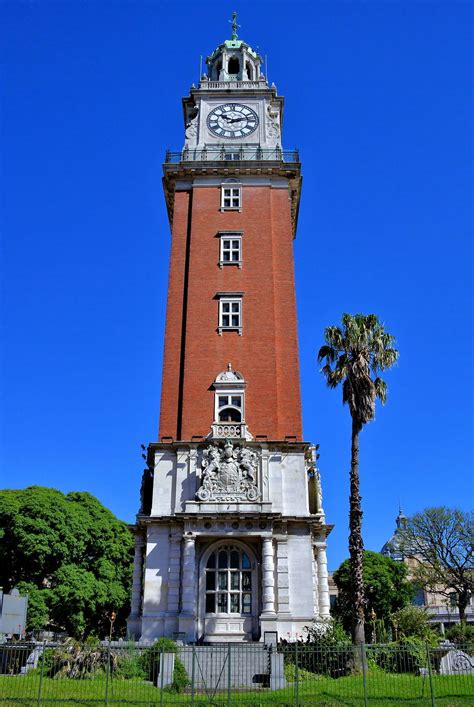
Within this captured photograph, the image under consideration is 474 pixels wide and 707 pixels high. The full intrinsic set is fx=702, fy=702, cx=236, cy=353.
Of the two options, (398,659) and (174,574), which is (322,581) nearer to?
(174,574)

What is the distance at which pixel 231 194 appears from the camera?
4069 centimetres

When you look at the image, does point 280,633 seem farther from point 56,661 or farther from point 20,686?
point 20,686

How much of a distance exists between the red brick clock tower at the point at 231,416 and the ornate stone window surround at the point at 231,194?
0.07m

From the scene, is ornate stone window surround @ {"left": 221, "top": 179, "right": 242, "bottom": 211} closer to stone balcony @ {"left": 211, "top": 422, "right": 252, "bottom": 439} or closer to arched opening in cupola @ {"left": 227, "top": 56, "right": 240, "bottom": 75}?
arched opening in cupola @ {"left": 227, "top": 56, "right": 240, "bottom": 75}

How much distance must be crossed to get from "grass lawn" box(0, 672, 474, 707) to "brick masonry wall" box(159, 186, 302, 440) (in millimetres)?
13557

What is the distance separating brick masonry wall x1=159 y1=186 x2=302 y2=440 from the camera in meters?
34.3

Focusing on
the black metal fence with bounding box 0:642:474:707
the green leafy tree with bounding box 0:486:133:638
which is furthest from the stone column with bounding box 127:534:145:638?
the green leafy tree with bounding box 0:486:133:638

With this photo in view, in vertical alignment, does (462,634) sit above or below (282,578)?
below

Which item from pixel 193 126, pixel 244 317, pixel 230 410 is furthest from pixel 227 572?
pixel 193 126

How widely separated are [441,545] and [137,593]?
3341 cm

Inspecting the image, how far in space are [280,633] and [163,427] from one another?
10.9 m

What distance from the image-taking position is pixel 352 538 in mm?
28484

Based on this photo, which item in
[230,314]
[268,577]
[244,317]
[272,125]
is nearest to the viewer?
[268,577]

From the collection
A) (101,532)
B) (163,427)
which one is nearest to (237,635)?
(163,427)
